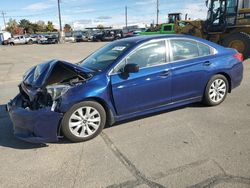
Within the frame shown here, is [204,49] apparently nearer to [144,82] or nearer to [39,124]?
[144,82]

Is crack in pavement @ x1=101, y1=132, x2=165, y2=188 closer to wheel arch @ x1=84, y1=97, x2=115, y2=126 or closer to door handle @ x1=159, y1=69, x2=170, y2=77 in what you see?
wheel arch @ x1=84, y1=97, x2=115, y2=126

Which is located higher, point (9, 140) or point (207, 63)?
point (207, 63)

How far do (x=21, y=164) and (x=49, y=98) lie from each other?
3.16 ft

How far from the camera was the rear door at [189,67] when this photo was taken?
5188mm

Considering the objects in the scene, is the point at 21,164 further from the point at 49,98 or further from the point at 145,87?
the point at 145,87

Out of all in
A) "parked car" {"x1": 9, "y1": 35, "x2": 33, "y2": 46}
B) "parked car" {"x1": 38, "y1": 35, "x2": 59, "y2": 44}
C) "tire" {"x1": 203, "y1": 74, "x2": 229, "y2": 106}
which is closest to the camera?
"tire" {"x1": 203, "y1": 74, "x2": 229, "y2": 106}

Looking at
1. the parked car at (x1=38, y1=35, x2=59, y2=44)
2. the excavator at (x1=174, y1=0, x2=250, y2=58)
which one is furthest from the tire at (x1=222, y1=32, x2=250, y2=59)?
the parked car at (x1=38, y1=35, x2=59, y2=44)

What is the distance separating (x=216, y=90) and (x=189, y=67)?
2.98ft

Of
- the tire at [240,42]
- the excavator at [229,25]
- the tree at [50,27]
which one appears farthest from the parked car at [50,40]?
the tree at [50,27]

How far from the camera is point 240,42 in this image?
12.9 meters

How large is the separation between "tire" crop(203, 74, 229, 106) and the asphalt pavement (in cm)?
45

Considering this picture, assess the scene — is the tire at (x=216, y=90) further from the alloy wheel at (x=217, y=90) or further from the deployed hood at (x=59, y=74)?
the deployed hood at (x=59, y=74)

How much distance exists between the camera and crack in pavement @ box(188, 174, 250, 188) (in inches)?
123

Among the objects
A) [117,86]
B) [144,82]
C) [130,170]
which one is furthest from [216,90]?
[130,170]
